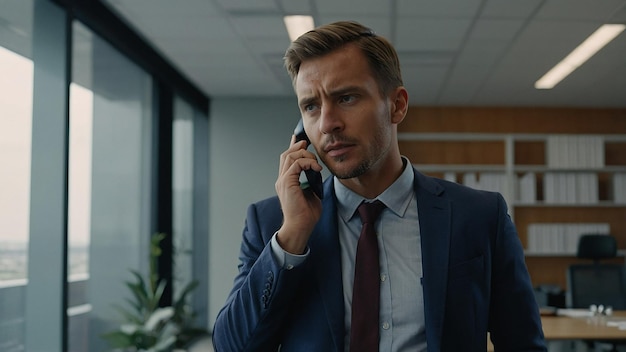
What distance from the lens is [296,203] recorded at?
3.52ft

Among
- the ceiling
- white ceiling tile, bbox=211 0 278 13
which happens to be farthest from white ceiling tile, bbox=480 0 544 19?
white ceiling tile, bbox=211 0 278 13

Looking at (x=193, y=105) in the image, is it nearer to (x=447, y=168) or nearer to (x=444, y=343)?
(x=447, y=168)

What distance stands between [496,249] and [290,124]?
5723 millimetres

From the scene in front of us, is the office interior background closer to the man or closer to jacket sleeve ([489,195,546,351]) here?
the man

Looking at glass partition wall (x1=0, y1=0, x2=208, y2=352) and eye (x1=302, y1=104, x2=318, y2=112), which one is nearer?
eye (x1=302, y1=104, x2=318, y2=112)

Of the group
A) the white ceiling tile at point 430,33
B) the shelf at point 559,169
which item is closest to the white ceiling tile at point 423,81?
the white ceiling tile at point 430,33

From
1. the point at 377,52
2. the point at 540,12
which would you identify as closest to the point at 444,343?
the point at 377,52

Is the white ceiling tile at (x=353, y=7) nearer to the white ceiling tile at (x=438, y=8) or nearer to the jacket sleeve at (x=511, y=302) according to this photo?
the white ceiling tile at (x=438, y=8)

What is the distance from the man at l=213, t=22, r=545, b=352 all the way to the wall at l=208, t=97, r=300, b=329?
5.59 meters

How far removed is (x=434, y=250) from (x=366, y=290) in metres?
0.13

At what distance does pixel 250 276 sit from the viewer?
105 centimetres

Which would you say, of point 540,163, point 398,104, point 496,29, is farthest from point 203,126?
point 398,104

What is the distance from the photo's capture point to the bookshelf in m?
6.72

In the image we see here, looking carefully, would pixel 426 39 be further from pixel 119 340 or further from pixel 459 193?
pixel 459 193
